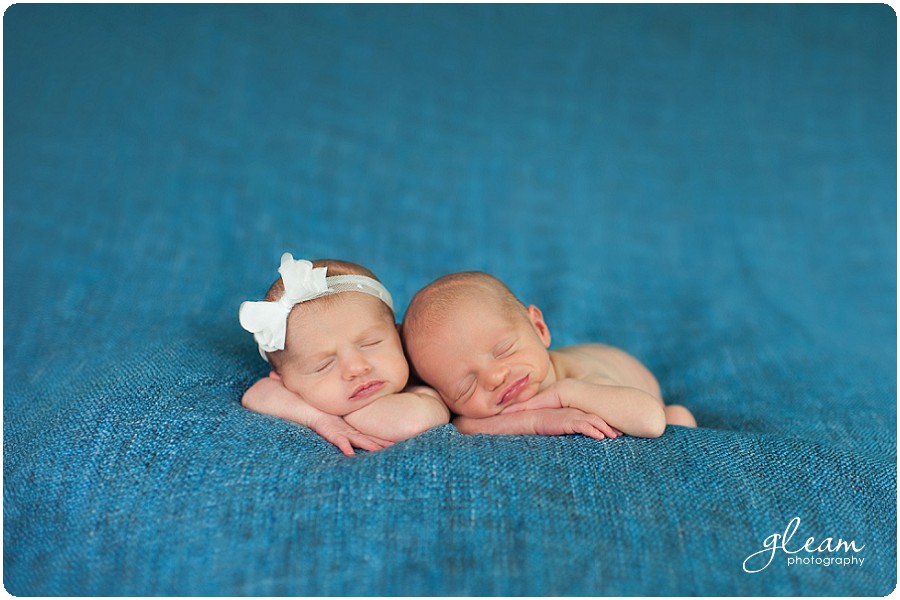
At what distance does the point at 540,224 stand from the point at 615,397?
1.37 meters

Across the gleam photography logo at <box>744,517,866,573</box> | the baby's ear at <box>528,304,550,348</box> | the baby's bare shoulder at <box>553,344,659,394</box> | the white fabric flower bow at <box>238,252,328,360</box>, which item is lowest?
the gleam photography logo at <box>744,517,866,573</box>

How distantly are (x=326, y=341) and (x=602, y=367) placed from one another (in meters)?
0.59

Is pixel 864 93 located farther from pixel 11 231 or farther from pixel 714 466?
pixel 11 231

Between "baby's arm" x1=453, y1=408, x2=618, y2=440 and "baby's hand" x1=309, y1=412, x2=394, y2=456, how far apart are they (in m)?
0.18

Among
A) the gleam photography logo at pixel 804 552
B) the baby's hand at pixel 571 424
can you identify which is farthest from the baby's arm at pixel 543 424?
the gleam photography logo at pixel 804 552

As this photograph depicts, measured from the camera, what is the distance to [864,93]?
317 cm

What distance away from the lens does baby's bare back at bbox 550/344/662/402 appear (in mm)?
1678

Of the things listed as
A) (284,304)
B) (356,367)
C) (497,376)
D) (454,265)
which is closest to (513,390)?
(497,376)

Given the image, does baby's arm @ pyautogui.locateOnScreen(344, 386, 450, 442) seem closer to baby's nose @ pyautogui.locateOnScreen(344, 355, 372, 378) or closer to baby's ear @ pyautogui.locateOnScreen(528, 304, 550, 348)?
baby's nose @ pyautogui.locateOnScreen(344, 355, 372, 378)

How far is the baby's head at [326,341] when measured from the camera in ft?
4.91

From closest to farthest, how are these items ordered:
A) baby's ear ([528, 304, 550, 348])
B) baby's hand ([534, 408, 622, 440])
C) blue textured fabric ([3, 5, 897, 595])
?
blue textured fabric ([3, 5, 897, 595]) < baby's hand ([534, 408, 622, 440]) < baby's ear ([528, 304, 550, 348])

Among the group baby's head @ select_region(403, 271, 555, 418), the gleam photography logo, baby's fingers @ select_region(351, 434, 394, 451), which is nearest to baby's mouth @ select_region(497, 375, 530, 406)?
baby's head @ select_region(403, 271, 555, 418)

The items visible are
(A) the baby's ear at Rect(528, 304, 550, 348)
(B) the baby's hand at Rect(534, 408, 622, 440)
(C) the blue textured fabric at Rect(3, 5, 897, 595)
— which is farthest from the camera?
(A) the baby's ear at Rect(528, 304, 550, 348)

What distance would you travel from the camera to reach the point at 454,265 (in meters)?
2.58
